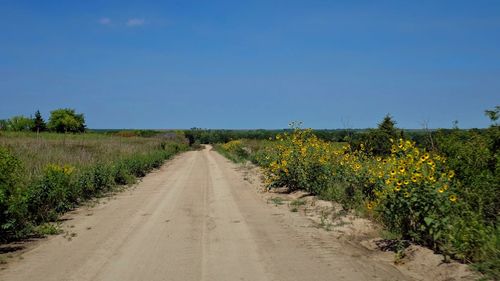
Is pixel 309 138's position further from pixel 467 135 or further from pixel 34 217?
pixel 34 217

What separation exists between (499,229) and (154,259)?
16.8 ft

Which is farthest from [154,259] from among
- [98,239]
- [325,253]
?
[325,253]

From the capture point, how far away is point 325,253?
8.36 meters

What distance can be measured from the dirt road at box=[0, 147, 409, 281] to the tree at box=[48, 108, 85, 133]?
283 feet

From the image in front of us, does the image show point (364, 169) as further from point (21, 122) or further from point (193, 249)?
point (21, 122)

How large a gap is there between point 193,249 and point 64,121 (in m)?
92.2

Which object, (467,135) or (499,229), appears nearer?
(499,229)

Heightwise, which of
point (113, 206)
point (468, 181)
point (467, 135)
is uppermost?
point (467, 135)

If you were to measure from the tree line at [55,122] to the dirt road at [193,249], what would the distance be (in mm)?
81047

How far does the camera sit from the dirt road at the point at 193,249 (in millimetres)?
7055

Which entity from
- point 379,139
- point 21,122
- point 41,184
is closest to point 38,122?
point 21,122

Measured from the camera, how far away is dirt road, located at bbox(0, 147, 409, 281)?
7055 mm

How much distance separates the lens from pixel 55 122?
313 ft

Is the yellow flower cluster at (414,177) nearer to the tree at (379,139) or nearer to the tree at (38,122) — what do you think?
the tree at (379,139)
